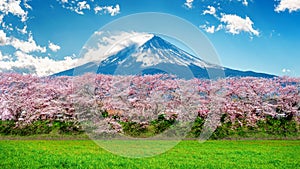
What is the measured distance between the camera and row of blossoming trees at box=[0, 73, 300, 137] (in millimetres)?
25203

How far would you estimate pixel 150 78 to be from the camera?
29.3 meters

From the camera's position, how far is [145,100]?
27.1m

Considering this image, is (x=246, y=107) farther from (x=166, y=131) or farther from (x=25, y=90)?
(x=25, y=90)

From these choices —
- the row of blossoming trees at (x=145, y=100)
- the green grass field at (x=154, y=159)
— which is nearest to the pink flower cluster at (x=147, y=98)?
the row of blossoming trees at (x=145, y=100)

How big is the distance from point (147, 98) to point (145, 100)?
0.87 feet

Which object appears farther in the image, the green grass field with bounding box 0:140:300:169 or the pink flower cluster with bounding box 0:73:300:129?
the pink flower cluster with bounding box 0:73:300:129

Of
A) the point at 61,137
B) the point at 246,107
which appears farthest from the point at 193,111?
the point at 61,137

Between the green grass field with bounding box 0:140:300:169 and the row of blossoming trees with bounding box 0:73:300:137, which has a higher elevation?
the row of blossoming trees with bounding box 0:73:300:137

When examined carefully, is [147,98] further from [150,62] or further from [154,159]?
[154,159]

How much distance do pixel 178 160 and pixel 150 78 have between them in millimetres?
16474

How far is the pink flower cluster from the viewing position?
25422 millimetres

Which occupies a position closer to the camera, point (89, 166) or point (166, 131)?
point (89, 166)

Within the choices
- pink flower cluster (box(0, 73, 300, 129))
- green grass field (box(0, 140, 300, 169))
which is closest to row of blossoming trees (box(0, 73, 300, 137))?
pink flower cluster (box(0, 73, 300, 129))

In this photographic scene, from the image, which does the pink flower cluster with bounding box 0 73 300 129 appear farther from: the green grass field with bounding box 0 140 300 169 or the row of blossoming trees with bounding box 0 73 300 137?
the green grass field with bounding box 0 140 300 169
